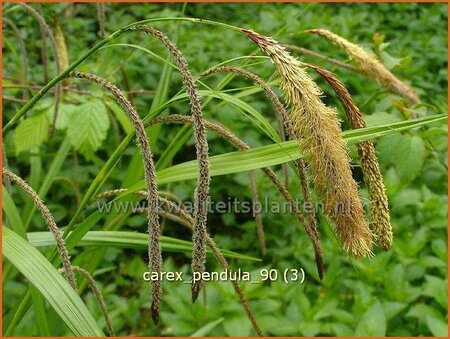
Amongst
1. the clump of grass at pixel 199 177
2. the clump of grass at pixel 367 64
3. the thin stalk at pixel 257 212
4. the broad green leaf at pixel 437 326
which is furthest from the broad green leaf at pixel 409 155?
the clump of grass at pixel 199 177

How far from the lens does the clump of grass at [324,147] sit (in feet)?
2.71

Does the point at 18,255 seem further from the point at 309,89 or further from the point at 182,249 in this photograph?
the point at 309,89

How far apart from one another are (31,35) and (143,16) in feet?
2.09

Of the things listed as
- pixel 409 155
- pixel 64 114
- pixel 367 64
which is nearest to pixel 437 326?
pixel 409 155

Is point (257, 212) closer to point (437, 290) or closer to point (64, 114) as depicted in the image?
point (64, 114)

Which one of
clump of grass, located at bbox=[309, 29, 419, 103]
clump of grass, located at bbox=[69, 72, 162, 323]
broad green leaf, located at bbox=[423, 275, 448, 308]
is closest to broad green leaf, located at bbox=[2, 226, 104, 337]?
clump of grass, located at bbox=[69, 72, 162, 323]

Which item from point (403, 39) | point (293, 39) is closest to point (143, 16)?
point (293, 39)

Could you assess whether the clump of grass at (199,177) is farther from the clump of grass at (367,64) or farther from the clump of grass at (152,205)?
the clump of grass at (367,64)

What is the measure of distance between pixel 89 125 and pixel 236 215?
4.25ft

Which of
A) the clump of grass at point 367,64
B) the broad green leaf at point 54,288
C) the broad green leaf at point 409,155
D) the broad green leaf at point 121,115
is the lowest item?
the broad green leaf at point 54,288

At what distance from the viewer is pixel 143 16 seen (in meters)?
3.81

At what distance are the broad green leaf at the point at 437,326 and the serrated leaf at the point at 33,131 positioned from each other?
1119mm

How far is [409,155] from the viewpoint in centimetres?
153

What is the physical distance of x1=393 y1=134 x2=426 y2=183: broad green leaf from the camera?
1.52m
